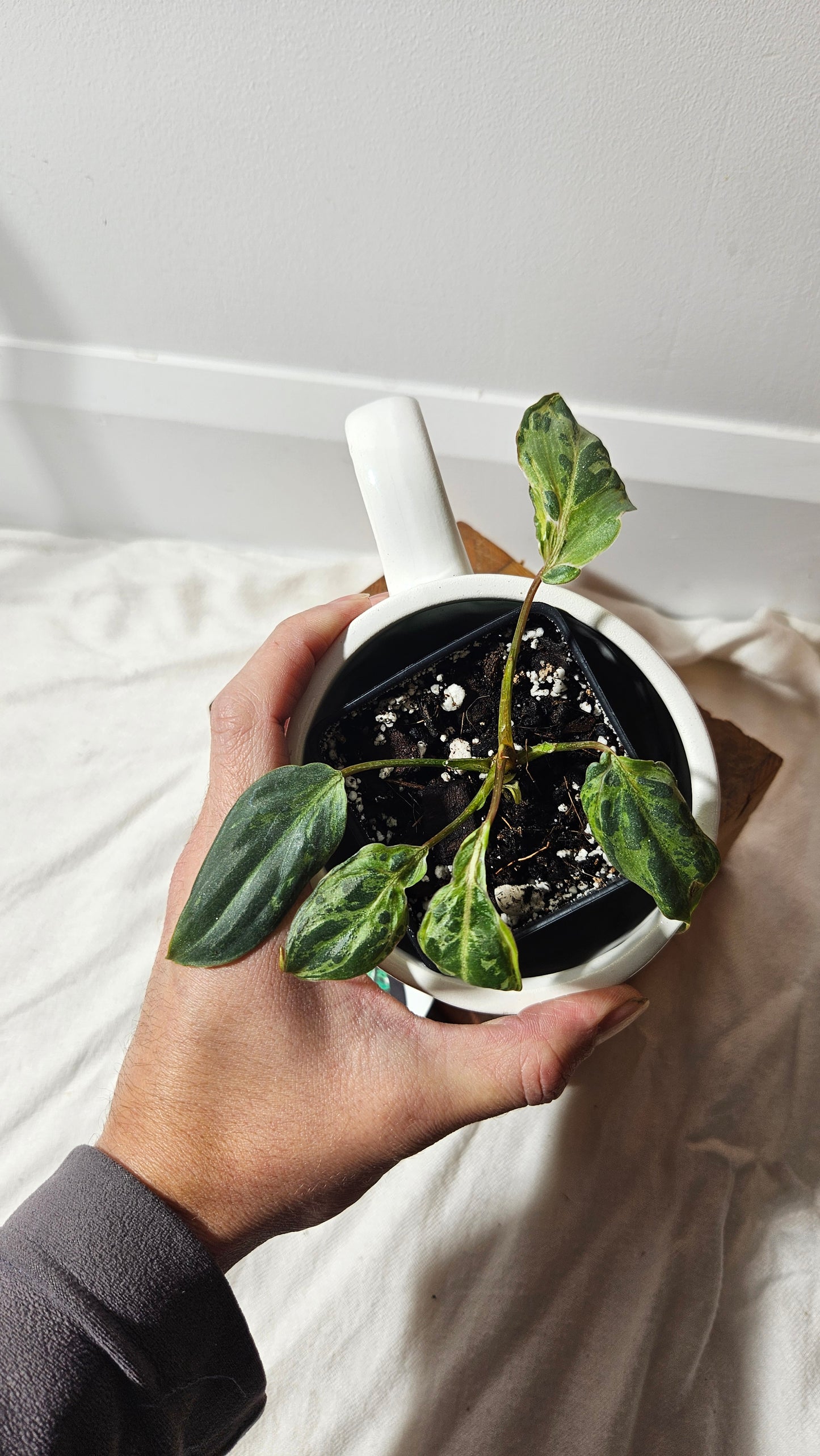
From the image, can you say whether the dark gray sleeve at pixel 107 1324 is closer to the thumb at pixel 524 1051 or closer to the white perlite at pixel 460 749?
the thumb at pixel 524 1051

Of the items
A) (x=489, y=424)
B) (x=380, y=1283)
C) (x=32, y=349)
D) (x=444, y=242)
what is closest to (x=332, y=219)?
(x=444, y=242)

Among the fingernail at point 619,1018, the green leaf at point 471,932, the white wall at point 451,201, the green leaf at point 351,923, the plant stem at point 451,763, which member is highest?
the white wall at point 451,201

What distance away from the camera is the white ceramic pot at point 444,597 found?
492 mm

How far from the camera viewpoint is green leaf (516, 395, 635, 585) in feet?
1.45

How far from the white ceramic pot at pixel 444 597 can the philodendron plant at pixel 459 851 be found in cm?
6

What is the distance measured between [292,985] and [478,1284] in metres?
0.43

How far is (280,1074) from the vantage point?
546mm

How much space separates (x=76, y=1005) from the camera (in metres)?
0.88

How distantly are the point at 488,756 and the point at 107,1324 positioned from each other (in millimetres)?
397

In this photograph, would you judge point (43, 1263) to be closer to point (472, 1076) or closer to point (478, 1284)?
point (472, 1076)

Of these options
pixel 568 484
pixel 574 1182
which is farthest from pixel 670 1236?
pixel 568 484

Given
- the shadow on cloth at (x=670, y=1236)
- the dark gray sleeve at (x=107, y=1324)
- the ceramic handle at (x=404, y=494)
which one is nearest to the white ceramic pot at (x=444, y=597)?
the ceramic handle at (x=404, y=494)

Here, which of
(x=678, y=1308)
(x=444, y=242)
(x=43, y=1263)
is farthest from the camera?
(x=678, y=1308)

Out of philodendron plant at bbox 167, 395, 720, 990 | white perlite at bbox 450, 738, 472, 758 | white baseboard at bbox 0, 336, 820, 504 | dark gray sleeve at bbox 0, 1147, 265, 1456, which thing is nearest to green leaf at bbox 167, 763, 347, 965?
philodendron plant at bbox 167, 395, 720, 990
